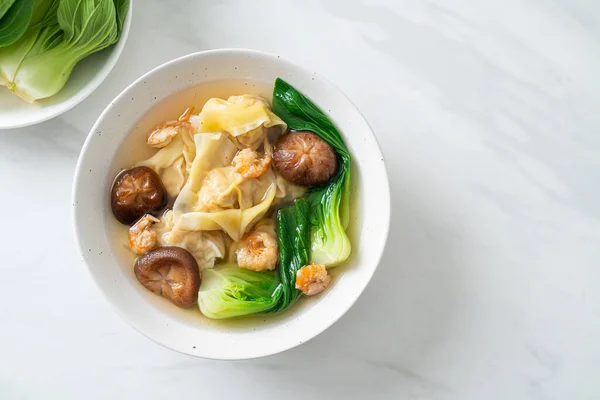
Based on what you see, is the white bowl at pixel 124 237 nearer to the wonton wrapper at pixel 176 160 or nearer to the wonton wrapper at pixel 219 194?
the wonton wrapper at pixel 176 160

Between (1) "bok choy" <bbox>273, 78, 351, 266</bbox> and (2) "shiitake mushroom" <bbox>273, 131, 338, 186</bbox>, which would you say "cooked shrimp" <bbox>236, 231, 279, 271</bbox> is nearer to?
(1) "bok choy" <bbox>273, 78, 351, 266</bbox>

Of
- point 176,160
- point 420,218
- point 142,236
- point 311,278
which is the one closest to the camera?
point 311,278

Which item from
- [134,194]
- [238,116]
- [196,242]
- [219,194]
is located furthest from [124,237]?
[238,116]

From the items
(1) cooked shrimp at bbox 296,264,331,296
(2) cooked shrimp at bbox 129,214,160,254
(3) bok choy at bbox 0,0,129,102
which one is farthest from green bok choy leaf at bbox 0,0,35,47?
(1) cooked shrimp at bbox 296,264,331,296

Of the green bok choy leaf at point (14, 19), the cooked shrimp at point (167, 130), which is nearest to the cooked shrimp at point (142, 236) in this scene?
the cooked shrimp at point (167, 130)

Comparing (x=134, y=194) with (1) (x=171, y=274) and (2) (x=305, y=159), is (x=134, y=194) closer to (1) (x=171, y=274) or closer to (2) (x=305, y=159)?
(1) (x=171, y=274)

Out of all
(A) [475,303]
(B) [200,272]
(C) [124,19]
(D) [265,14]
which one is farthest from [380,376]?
(C) [124,19]
